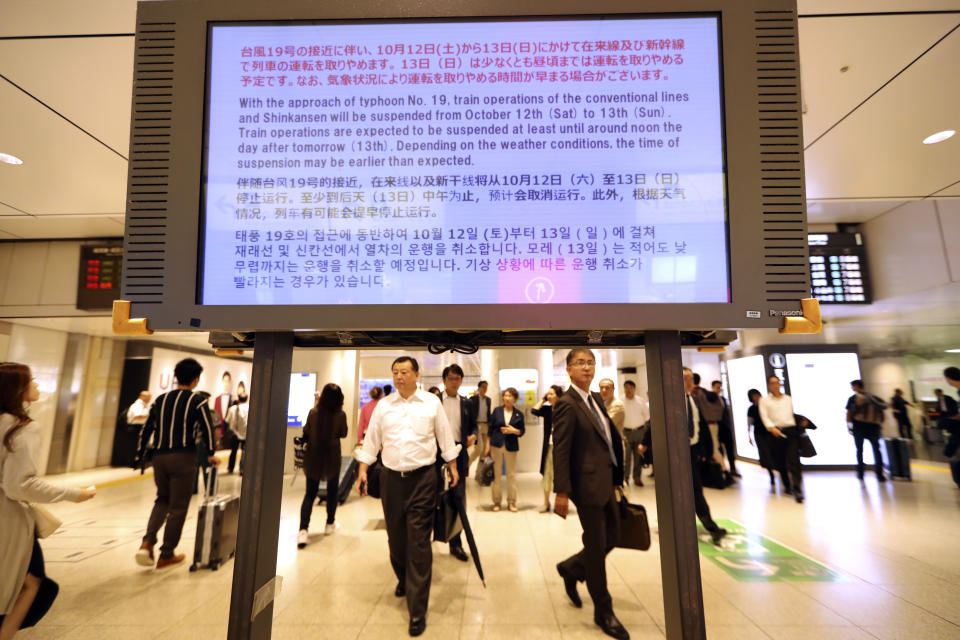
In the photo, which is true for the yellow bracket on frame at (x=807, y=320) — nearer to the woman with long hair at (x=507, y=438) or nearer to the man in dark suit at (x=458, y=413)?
the man in dark suit at (x=458, y=413)

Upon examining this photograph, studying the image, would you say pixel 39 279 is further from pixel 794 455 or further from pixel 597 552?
pixel 794 455

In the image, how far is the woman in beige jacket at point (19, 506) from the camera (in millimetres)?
2068

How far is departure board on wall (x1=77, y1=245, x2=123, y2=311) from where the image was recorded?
6051 millimetres

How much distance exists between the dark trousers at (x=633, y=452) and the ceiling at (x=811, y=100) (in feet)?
13.1

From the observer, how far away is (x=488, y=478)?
514 centimetres

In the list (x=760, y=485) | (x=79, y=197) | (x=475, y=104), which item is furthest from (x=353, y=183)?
(x=760, y=485)

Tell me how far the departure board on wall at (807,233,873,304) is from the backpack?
2105mm

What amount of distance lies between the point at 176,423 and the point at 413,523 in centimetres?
242

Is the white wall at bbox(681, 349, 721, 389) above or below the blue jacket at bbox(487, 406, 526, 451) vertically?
above

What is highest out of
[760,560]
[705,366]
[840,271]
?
[840,271]

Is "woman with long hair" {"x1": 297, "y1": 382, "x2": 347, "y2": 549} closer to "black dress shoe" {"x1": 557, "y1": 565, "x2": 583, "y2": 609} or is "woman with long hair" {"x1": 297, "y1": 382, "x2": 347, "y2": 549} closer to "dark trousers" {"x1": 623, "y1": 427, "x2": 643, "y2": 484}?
"black dress shoe" {"x1": 557, "y1": 565, "x2": 583, "y2": 609}

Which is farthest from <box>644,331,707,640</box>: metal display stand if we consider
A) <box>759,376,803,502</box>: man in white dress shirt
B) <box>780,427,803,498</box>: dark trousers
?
<box>780,427,803,498</box>: dark trousers

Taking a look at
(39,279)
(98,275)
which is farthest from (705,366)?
(39,279)

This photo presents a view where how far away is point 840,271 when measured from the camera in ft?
20.7
